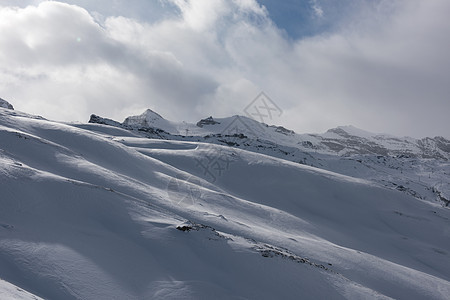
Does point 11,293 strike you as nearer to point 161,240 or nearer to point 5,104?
point 161,240

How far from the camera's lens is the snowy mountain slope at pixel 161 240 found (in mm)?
10188

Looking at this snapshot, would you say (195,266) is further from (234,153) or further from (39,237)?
(234,153)

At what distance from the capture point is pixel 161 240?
43.1ft


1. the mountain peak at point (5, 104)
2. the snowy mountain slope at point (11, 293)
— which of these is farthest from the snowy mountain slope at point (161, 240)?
the mountain peak at point (5, 104)

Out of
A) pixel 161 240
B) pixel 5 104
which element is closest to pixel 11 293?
pixel 161 240

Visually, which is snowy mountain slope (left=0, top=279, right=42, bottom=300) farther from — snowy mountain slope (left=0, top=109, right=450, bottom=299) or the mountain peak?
the mountain peak

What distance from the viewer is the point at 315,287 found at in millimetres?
12594

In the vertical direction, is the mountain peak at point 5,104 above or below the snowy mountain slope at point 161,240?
above

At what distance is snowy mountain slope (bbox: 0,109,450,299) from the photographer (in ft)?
33.4

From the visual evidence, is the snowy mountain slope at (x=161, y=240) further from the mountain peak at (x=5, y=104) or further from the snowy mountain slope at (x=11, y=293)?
the mountain peak at (x=5, y=104)

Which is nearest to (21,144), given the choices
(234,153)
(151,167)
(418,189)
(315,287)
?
(151,167)

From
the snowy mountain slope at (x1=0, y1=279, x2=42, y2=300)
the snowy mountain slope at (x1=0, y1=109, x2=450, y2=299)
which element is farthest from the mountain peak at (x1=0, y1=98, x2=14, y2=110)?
the snowy mountain slope at (x1=0, y1=279, x2=42, y2=300)

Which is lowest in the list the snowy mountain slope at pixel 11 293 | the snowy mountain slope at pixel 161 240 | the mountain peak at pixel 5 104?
the snowy mountain slope at pixel 11 293

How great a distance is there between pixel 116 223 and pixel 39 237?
329cm
